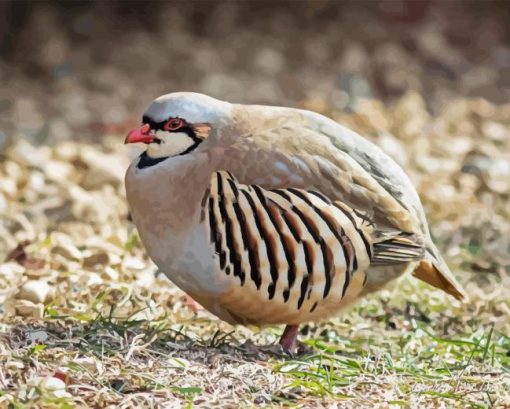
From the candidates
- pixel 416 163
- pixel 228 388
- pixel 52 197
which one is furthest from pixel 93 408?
pixel 416 163

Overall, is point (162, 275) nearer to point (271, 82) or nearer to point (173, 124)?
point (173, 124)

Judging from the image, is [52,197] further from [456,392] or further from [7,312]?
[456,392]

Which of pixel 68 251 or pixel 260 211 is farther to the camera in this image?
pixel 68 251

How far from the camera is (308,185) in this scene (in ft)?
14.4

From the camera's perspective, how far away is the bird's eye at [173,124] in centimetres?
439

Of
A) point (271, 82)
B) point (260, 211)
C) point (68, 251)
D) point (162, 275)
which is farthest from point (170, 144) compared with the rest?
point (271, 82)

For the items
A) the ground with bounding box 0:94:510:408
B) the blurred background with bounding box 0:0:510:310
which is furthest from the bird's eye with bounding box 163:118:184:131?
the blurred background with bounding box 0:0:510:310

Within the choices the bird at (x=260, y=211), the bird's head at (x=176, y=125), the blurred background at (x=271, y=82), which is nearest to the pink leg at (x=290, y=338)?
the bird at (x=260, y=211)

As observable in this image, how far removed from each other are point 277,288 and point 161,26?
6652 mm

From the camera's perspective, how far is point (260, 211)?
170 inches

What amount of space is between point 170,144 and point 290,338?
845mm

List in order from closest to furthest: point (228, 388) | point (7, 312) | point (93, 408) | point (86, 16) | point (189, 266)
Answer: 1. point (93, 408)
2. point (228, 388)
3. point (189, 266)
4. point (7, 312)
5. point (86, 16)

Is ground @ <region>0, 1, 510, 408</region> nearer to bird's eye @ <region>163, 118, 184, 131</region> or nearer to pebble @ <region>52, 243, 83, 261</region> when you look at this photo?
pebble @ <region>52, 243, 83, 261</region>

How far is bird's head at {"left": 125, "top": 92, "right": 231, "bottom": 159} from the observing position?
14.4 feet
